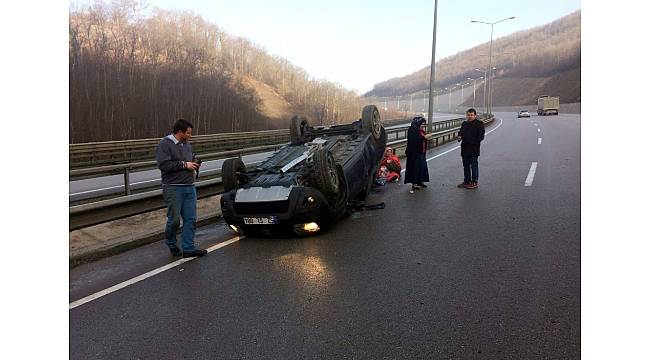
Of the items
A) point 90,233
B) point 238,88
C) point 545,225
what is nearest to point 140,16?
point 238,88

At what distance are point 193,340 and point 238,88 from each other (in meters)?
52.5

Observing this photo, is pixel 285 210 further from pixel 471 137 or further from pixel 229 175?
pixel 471 137

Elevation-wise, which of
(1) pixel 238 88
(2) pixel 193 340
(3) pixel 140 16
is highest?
(3) pixel 140 16

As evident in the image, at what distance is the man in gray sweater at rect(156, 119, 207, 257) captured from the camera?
555 centimetres

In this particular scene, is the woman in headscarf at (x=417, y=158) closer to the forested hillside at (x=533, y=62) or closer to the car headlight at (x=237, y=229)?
the car headlight at (x=237, y=229)

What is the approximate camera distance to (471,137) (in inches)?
416

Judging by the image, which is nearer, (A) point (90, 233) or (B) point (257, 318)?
(B) point (257, 318)

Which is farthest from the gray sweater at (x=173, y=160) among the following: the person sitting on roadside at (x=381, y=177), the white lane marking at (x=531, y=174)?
the white lane marking at (x=531, y=174)

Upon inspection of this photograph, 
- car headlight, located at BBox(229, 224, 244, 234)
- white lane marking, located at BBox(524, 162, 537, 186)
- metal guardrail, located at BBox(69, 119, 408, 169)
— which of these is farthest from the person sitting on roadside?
metal guardrail, located at BBox(69, 119, 408, 169)

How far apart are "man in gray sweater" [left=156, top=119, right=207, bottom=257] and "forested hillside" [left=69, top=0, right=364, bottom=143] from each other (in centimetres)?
2849

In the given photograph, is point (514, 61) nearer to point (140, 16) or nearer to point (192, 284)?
point (140, 16)

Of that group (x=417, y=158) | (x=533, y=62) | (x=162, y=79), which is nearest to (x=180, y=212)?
(x=417, y=158)

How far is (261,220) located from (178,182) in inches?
49.3

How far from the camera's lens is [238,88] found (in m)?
53.8
